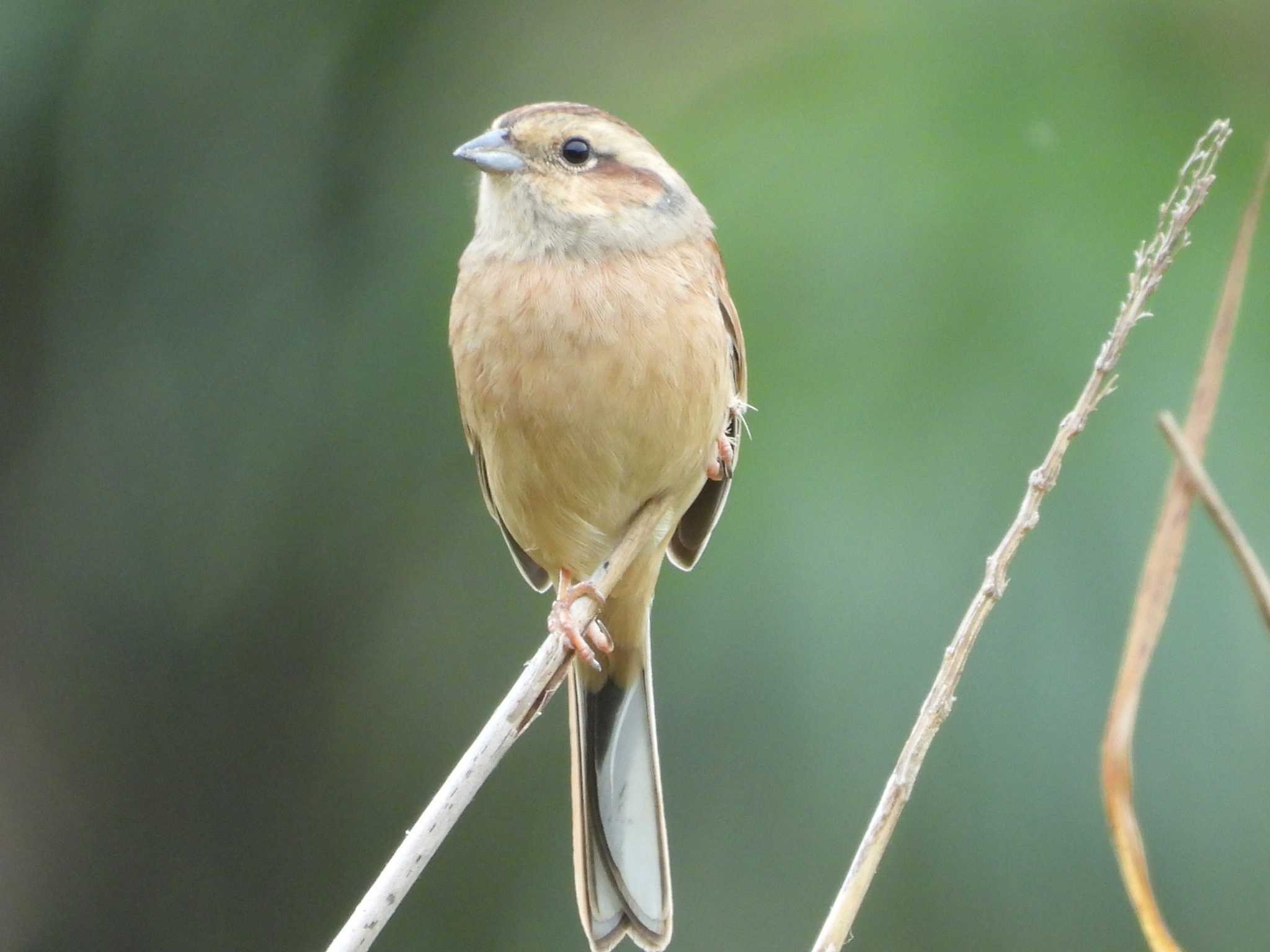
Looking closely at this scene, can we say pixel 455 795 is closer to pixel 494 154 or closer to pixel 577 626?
pixel 577 626

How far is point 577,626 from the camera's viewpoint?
2.58 m

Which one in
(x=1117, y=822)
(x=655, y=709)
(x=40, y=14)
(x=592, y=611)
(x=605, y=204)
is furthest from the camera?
(x=40, y=14)

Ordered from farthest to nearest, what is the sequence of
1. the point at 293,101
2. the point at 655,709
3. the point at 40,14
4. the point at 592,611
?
the point at 293,101 < the point at 40,14 < the point at 655,709 < the point at 592,611

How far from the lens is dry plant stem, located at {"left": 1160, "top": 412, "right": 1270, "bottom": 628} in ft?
3.58

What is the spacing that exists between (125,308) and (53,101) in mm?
582

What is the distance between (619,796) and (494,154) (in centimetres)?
122

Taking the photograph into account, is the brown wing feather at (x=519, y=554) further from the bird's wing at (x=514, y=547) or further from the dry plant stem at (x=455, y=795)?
the dry plant stem at (x=455, y=795)

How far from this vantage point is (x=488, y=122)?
425cm

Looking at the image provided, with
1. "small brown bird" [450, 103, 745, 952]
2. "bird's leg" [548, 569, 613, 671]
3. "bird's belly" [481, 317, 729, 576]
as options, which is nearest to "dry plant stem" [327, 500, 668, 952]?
"bird's leg" [548, 569, 613, 671]

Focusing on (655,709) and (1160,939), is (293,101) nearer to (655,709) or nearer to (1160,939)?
(655,709)

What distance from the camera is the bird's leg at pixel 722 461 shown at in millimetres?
2926

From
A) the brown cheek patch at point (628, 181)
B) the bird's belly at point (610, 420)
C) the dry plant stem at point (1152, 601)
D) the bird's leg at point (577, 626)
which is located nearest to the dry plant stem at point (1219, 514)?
the dry plant stem at point (1152, 601)

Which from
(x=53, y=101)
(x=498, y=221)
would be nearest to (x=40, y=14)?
(x=53, y=101)

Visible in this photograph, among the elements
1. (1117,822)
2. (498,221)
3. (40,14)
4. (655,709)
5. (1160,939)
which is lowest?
(655,709)
